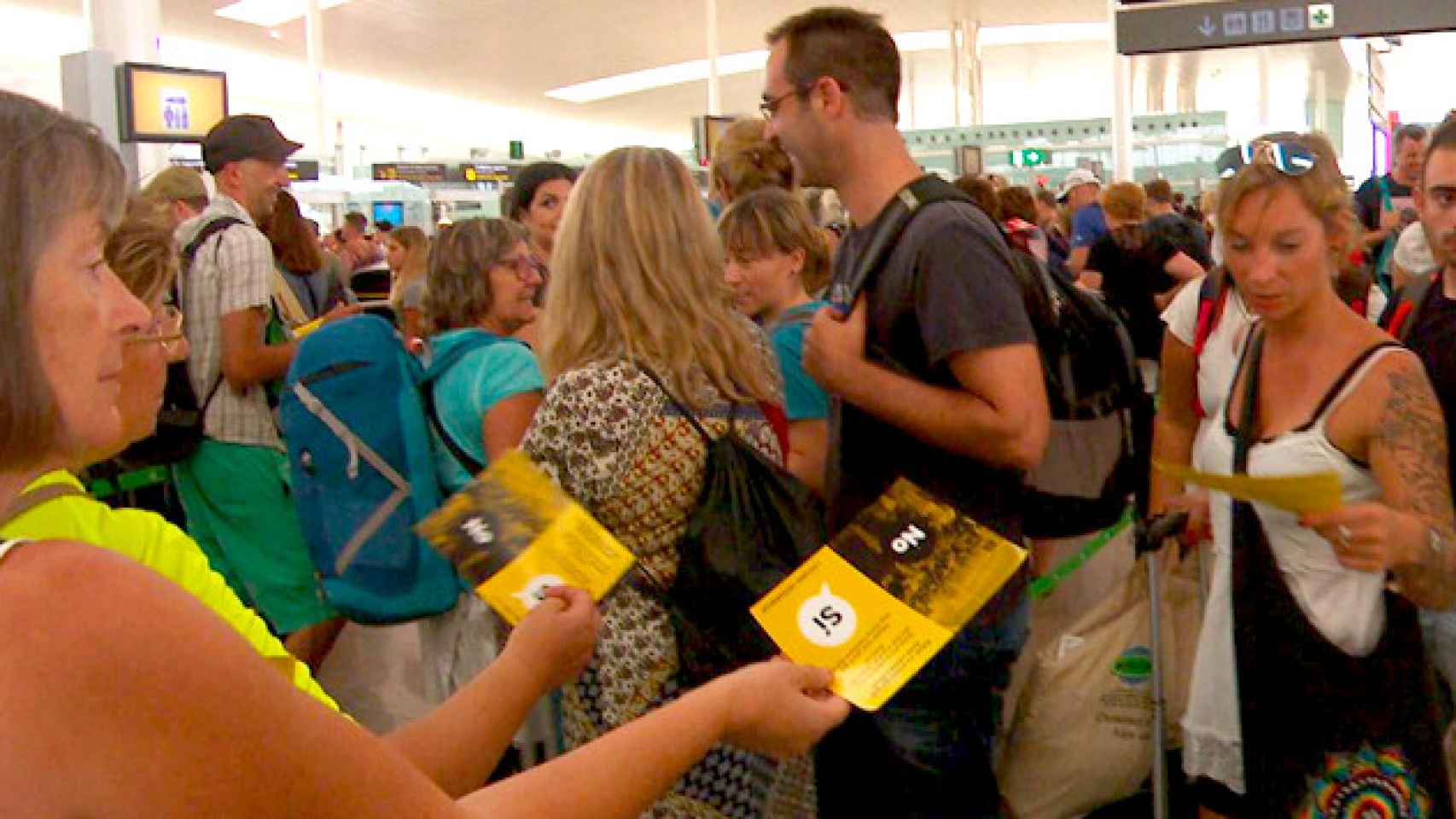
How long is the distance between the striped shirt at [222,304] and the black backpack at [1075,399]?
88.1 inches

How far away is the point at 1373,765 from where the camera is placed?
2.18 m

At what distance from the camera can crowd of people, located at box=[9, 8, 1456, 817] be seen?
91 centimetres

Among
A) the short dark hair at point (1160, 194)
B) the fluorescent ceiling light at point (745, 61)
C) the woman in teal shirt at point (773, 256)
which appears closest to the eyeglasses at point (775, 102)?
the woman in teal shirt at point (773, 256)

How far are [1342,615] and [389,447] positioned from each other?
7.16 ft

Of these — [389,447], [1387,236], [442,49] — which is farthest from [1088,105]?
[389,447]

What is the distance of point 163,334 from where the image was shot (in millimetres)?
1903

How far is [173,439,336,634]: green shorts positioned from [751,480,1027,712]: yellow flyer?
285 centimetres

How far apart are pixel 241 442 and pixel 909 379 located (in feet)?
8.45

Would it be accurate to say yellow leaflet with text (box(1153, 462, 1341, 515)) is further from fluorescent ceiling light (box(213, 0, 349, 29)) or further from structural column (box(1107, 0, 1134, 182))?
fluorescent ceiling light (box(213, 0, 349, 29))

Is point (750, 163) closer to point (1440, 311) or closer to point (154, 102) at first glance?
point (1440, 311)

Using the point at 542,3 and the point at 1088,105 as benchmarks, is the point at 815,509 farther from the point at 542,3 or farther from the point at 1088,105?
the point at 1088,105

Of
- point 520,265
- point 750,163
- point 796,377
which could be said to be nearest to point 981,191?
point 750,163

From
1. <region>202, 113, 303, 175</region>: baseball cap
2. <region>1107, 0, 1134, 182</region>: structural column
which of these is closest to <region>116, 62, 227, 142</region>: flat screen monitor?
<region>202, 113, 303, 175</region>: baseball cap

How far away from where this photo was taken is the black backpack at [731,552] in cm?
217
